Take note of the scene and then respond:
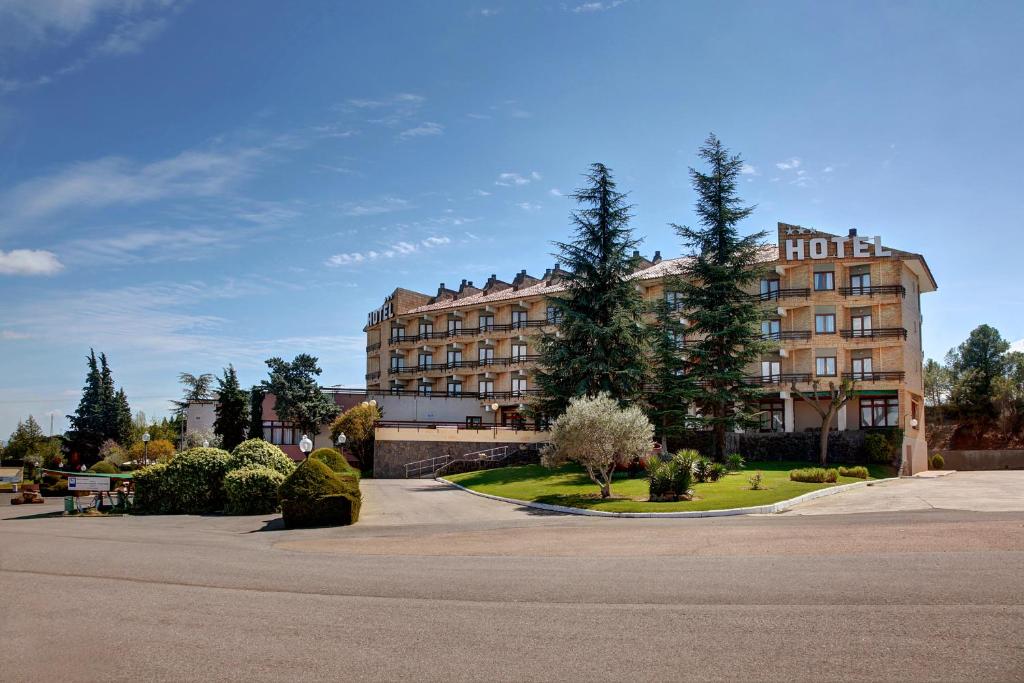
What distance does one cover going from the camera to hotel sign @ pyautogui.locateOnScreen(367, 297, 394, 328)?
255 ft

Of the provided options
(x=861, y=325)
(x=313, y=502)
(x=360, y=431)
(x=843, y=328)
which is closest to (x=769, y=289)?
(x=843, y=328)

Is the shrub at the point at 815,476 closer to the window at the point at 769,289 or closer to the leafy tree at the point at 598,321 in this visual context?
the leafy tree at the point at 598,321

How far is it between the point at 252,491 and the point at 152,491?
555 cm

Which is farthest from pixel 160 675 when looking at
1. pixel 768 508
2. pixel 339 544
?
pixel 768 508

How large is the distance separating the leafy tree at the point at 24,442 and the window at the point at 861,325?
6575 cm

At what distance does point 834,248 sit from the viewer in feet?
→ 161

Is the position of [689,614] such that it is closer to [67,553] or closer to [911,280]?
[67,553]

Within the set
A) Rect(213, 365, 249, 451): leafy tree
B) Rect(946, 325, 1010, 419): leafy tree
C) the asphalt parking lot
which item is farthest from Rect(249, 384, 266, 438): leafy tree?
Rect(946, 325, 1010, 419): leafy tree

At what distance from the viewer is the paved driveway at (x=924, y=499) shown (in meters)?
22.7

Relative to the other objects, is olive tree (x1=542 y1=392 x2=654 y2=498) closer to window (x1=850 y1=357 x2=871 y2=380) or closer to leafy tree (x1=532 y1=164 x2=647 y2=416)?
leafy tree (x1=532 y1=164 x2=647 y2=416)

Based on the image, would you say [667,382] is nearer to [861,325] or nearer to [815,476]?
[815,476]

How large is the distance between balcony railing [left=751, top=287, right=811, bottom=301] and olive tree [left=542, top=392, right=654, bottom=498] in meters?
23.3

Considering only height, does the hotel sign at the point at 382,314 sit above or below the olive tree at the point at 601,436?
above

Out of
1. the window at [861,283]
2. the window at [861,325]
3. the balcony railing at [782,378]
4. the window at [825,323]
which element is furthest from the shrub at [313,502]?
the window at [861,283]
